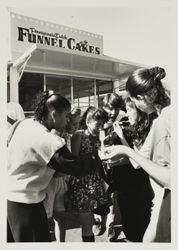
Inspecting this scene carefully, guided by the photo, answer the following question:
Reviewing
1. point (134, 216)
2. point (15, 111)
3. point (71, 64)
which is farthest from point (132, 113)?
point (15, 111)

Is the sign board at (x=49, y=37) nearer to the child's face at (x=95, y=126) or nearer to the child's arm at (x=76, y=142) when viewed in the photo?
the child's face at (x=95, y=126)

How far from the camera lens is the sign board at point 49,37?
7.16ft

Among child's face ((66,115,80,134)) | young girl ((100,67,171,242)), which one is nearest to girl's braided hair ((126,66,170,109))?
young girl ((100,67,171,242))

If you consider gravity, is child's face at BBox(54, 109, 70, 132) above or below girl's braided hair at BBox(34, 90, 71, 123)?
below

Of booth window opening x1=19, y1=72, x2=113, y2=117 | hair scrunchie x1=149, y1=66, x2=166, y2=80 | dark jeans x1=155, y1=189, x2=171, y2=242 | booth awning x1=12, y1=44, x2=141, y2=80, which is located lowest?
dark jeans x1=155, y1=189, x2=171, y2=242

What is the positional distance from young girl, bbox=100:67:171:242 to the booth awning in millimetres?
136

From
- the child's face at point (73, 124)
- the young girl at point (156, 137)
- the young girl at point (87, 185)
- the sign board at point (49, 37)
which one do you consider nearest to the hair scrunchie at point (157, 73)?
the young girl at point (156, 137)

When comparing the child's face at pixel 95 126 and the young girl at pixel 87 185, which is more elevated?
the child's face at pixel 95 126

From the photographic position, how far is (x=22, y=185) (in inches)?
84.0

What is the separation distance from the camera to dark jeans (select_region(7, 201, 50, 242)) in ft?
6.79

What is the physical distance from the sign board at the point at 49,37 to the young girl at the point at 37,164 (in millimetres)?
409

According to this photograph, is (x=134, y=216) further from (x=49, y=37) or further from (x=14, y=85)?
(x=49, y=37)

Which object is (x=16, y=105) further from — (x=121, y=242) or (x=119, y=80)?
(x=121, y=242)

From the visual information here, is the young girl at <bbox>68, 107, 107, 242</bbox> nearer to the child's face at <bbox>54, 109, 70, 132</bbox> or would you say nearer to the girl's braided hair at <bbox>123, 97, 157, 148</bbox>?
the child's face at <bbox>54, 109, 70, 132</bbox>
